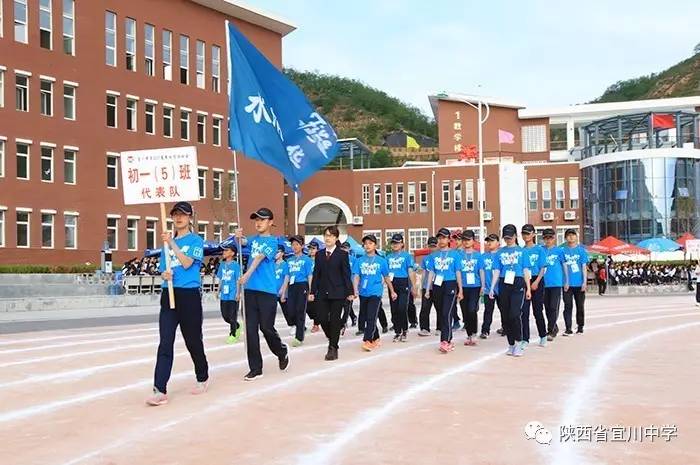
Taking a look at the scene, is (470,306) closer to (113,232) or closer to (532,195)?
(113,232)

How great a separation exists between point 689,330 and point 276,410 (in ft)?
41.3

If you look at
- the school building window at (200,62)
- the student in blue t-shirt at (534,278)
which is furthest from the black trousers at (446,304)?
the school building window at (200,62)

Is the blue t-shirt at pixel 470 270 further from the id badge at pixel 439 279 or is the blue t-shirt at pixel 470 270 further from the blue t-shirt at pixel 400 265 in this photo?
the blue t-shirt at pixel 400 265

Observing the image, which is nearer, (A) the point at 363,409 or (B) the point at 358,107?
(A) the point at 363,409

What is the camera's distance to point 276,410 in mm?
7996

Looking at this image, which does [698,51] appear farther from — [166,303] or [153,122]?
[166,303]

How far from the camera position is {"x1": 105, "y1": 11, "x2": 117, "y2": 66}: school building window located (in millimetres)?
49281

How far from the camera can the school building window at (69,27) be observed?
4681cm

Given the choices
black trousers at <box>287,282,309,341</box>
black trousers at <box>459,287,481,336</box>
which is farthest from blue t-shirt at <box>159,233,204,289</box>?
black trousers at <box>459,287,481,336</box>

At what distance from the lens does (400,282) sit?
1588cm

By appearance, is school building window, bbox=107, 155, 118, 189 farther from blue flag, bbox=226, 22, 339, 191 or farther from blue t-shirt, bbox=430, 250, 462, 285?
blue t-shirt, bbox=430, 250, 462, 285

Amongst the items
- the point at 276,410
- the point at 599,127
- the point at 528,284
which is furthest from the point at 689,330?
the point at 599,127

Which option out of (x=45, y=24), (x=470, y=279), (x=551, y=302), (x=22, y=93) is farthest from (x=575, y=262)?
(x=45, y=24)

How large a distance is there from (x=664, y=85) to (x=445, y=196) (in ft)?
267
